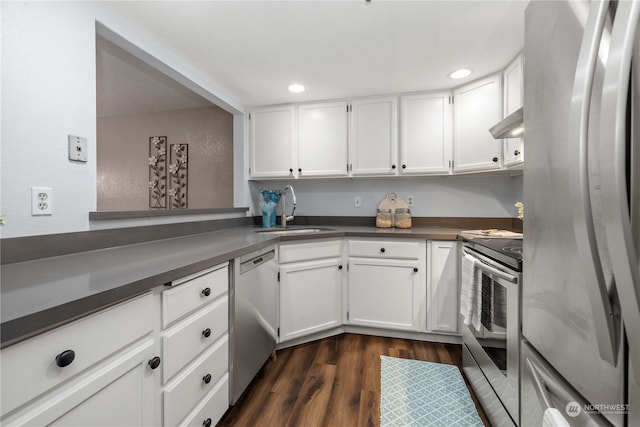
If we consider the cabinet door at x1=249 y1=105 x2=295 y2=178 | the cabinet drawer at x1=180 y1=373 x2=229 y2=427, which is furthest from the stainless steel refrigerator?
the cabinet door at x1=249 y1=105 x2=295 y2=178

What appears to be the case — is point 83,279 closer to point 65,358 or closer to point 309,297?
point 65,358

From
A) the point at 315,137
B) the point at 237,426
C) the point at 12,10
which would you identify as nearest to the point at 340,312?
the point at 237,426

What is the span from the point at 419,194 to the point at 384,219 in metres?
0.44

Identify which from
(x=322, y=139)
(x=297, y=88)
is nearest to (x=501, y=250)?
(x=322, y=139)

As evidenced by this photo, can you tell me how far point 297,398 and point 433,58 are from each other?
2277 millimetres

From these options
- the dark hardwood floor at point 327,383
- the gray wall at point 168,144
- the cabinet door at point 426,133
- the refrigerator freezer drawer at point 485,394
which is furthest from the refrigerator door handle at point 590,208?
the gray wall at point 168,144

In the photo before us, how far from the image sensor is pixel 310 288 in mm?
2135

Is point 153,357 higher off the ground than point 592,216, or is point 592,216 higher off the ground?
point 592,216

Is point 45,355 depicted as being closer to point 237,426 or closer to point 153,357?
point 153,357

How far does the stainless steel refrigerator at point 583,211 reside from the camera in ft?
1.49

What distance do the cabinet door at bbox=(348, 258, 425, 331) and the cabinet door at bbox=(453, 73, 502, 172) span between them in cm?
94

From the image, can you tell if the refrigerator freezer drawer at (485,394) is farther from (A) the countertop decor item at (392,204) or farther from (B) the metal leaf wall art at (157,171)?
(B) the metal leaf wall art at (157,171)

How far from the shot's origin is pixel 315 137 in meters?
2.61

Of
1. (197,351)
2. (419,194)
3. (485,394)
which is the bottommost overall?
(485,394)
